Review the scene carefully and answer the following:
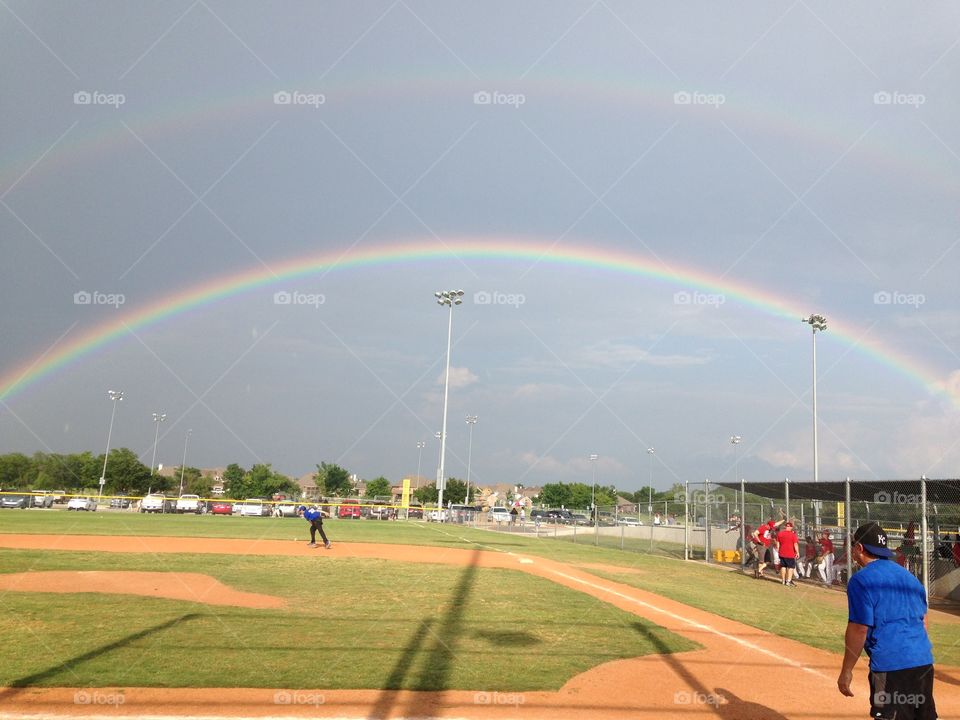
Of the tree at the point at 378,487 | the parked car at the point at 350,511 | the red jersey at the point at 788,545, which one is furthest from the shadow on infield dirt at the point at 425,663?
the tree at the point at 378,487

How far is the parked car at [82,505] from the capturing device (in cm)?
6016

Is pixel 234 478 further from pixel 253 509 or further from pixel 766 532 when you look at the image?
pixel 766 532

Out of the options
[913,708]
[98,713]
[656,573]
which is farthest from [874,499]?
[98,713]

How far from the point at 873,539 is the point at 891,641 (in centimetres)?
68

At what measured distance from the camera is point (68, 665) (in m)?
7.99

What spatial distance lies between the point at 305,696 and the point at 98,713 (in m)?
1.93

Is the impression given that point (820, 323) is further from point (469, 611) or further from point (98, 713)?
point (98, 713)

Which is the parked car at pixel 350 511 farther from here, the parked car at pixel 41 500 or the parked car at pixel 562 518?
the parked car at pixel 41 500

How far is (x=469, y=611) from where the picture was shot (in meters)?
12.6

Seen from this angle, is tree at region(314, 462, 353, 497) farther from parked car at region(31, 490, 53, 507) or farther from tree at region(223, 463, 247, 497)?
parked car at region(31, 490, 53, 507)

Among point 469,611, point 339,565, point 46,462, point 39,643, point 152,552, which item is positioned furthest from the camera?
point 46,462

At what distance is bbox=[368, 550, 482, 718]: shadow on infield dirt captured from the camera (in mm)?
7045

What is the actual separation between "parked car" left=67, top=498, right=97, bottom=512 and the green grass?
54.1 meters

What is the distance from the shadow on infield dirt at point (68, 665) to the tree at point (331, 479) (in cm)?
12459
